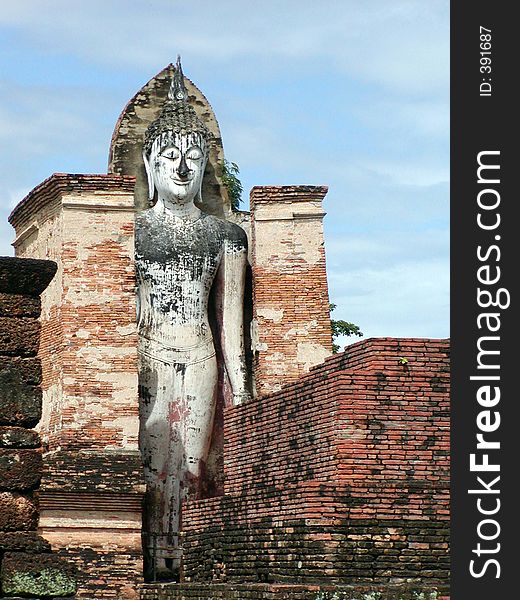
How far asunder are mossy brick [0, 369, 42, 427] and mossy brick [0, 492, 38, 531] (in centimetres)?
44

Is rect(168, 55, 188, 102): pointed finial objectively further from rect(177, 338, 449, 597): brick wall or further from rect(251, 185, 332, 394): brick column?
rect(177, 338, 449, 597): brick wall

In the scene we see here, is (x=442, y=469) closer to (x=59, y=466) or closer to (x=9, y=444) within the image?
(x=9, y=444)

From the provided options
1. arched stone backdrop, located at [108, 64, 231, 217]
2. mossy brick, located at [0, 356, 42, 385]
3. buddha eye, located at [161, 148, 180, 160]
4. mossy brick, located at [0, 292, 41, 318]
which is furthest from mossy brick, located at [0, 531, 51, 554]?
arched stone backdrop, located at [108, 64, 231, 217]

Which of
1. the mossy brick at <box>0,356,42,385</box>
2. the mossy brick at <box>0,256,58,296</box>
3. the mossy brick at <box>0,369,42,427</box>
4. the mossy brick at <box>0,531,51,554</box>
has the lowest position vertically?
the mossy brick at <box>0,531,51,554</box>

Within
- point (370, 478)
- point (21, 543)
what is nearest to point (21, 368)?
point (21, 543)

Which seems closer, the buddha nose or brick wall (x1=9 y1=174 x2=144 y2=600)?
brick wall (x1=9 y1=174 x2=144 y2=600)

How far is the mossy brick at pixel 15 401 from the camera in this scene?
9.94m

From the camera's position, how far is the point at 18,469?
988 centimetres

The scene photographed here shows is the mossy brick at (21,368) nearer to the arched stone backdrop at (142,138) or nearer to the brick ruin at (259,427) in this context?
the brick ruin at (259,427)

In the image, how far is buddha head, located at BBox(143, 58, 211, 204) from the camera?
18.4 meters

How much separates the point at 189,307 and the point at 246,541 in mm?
4688

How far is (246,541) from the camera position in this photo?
13.9 m

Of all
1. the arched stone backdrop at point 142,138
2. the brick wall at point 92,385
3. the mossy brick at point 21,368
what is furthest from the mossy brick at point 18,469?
the arched stone backdrop at point 142,138

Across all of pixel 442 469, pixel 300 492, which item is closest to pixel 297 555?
pixel 300 492
